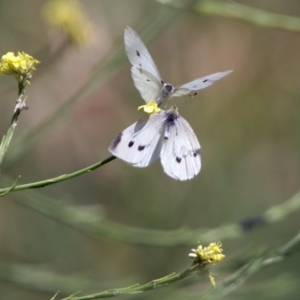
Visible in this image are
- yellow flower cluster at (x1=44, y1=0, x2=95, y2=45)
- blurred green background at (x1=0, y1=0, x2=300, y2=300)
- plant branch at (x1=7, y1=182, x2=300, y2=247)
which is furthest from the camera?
blurred green background at (x1=0, y1=0, x2=300, y2=300)

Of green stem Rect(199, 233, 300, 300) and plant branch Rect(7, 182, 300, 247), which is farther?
plant branch Rect(7, 182, 300, 247)

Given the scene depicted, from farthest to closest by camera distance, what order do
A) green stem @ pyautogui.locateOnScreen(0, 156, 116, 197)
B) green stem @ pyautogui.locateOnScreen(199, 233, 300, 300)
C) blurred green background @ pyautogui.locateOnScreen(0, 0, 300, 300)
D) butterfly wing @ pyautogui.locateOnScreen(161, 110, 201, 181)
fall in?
blurred green background @ pyautogui.locateOnScreen(0, 0, 300, 300) < green stem @ pyautogui.locateOnScreen(199, 233, 300, 300) < butterfly wing @ pyautogui.locateOnScreen(161, 110, 201, 181) < green stem @ pyautogui.locateOnScreen(0, 156, 116, 197)

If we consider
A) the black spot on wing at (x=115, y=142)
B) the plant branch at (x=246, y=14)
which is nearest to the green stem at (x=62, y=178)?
the black spot on wing at (x=115, y=142)

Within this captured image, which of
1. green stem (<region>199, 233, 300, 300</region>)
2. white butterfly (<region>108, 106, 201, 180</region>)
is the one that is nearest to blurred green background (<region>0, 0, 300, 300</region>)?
green stem (<region>199, 233, 300, 300</region>)

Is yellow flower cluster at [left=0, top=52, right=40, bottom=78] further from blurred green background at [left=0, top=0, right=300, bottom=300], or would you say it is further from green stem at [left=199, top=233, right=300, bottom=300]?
blurred green background at [left=0, top=0, right=300, bottom=300]

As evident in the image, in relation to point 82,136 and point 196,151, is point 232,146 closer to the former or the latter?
point 82,136

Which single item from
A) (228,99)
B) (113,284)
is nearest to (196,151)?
→ (113,284)

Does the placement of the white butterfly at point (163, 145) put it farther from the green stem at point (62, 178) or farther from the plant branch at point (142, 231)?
the plant branch at point (142, 231)

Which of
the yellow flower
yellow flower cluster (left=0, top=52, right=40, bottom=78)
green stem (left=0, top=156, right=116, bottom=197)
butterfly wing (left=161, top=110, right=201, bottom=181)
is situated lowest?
the yellow flower
